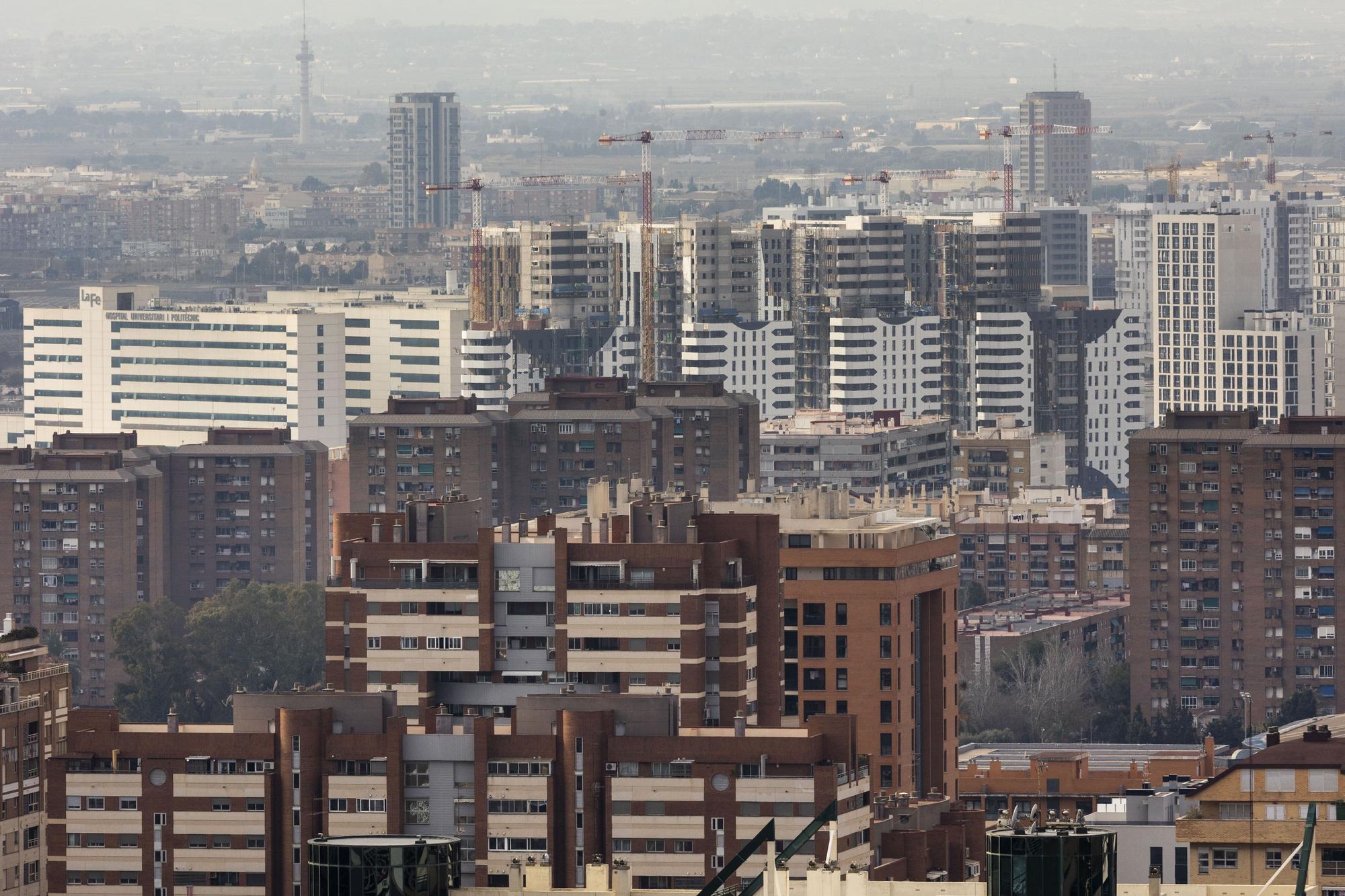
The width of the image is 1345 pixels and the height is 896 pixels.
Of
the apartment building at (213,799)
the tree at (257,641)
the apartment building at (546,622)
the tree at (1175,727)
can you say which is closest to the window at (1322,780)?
the apartment building at (213,799)

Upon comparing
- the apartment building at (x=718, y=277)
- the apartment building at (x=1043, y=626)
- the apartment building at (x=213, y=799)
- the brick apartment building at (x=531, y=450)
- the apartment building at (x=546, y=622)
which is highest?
the apartment building at (x=718, y=277)

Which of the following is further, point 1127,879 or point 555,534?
point 555,534

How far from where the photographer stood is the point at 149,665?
291 ft

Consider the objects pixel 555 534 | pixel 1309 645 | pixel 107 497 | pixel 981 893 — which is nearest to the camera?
pixel 981 893

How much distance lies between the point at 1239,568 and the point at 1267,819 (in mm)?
48955

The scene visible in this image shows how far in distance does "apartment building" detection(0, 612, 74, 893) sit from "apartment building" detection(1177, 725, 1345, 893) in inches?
487

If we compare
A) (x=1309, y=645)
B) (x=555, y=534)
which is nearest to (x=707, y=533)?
(x=555, y=534)

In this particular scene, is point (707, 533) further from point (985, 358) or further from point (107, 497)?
point (985, 358)

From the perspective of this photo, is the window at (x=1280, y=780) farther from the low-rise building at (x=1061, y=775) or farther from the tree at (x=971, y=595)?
the tree at (x=971, y=595)

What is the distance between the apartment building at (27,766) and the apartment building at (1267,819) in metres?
12.4

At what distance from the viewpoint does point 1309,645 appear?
86.8 m

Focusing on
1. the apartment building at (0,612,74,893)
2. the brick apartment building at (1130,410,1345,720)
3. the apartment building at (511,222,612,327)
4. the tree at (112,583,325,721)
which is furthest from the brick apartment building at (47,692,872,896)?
the apartment building at (511,222,612,327)

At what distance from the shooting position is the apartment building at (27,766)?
43844 mm

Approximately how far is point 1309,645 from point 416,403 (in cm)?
2673
